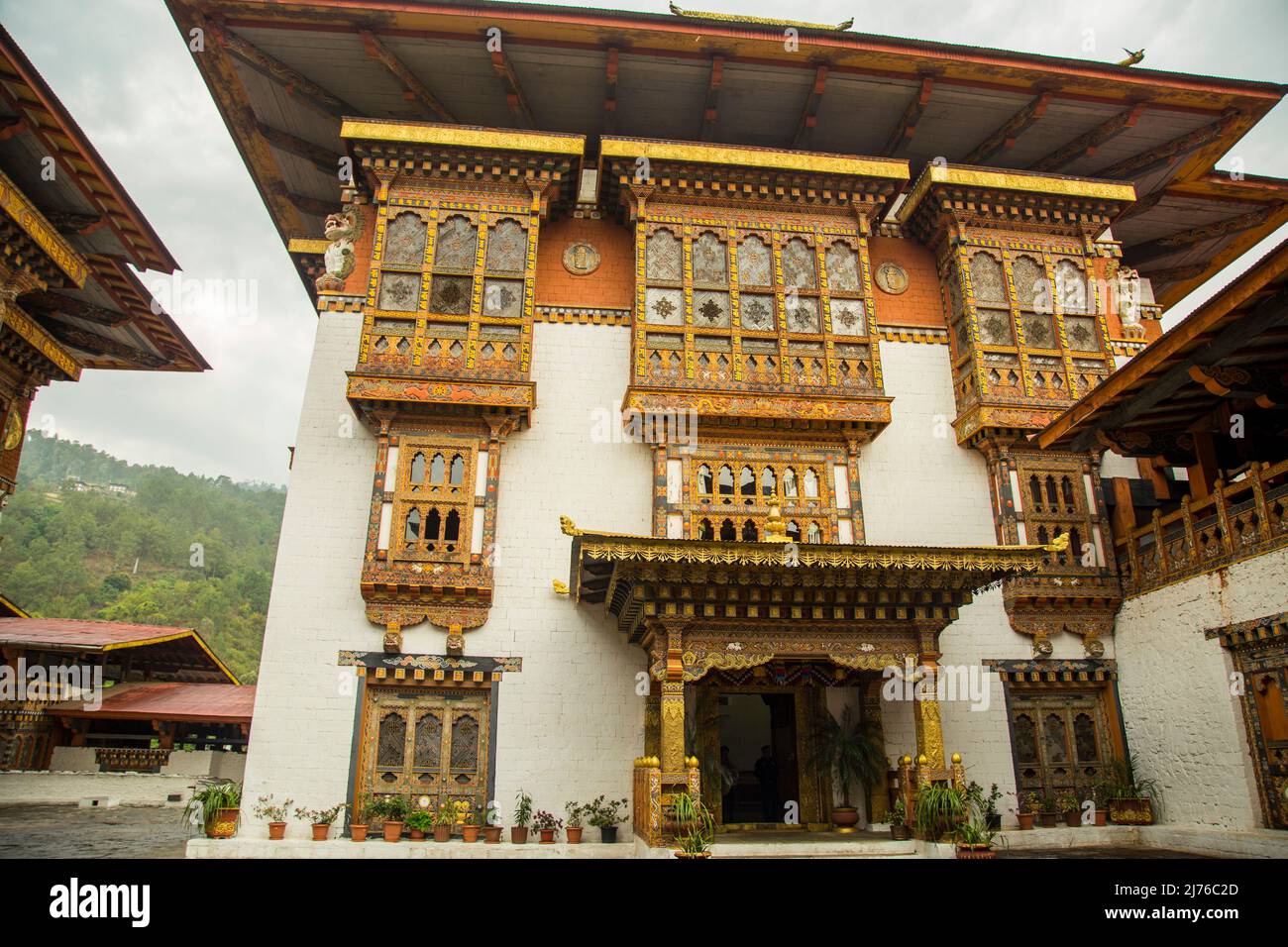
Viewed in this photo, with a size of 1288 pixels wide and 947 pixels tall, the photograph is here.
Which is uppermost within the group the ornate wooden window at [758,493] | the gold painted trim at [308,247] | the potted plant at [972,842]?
the gold painted trim at [308,247]

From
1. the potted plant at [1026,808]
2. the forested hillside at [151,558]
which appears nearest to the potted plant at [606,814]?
the potted plant at [1026,808]

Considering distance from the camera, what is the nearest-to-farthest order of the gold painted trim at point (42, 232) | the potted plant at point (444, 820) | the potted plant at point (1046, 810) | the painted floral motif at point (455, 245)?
the potted plant at point (444, 820)
the gold painted trim at point (42, 232)
the potted plant at point (1046, 810)
the painted floral motif at point (455, 245)

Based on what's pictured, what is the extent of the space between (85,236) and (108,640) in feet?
40.4

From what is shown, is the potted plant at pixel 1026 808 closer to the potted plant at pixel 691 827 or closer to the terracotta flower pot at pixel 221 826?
the potted plant at pixel 691 827

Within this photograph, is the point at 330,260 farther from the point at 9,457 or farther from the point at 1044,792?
the point at 1044,792

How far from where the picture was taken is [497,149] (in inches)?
556

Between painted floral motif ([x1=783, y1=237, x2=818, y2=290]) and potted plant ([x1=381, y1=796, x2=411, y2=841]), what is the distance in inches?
402

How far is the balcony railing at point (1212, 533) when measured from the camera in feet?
34.5

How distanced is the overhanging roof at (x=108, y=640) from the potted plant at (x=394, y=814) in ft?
47.6

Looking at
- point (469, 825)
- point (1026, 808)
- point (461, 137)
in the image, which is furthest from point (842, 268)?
point (469, 825)

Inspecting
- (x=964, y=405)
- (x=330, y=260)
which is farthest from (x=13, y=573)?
(x=964, y=405)

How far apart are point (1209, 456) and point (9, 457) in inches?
791

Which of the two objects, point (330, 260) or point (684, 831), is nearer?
point (684, 831)

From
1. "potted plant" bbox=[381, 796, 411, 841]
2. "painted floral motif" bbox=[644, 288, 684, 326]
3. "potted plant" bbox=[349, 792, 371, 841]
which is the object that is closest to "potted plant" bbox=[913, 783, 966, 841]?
"potted plant" bbox=[381, 796, 411, 841]
